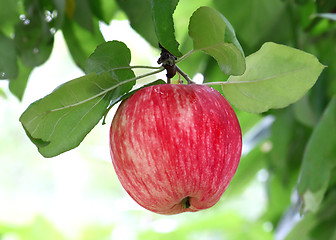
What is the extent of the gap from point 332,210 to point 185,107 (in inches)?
24.6

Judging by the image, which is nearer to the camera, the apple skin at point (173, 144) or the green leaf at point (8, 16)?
the apple skin at point (173, 144)

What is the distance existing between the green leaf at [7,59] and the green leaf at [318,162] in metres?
0.43

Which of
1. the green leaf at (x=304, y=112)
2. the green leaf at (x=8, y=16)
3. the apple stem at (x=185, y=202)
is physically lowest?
the green leaf at (x=304, y=112)

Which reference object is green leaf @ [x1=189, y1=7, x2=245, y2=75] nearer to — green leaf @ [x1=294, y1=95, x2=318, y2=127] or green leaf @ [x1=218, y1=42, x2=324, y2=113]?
green leaf @ [x1=218, y1=42, x2=324, y2=113]

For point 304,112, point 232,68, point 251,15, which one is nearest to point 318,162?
point 304,112

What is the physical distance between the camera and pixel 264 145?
1107 millimetres

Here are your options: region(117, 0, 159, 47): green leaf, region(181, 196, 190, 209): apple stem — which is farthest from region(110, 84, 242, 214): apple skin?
region(117, 0, 159, 47): green leaf

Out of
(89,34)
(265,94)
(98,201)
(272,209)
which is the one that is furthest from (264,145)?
(98,201)

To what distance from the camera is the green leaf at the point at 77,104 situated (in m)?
0.46

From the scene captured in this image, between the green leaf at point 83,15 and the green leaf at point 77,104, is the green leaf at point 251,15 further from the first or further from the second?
the green leaf at point 77,104

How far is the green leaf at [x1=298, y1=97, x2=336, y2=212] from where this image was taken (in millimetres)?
771

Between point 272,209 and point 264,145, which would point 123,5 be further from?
point 272,209

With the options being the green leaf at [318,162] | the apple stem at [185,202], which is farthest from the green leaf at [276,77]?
the green leaf at [318,162]

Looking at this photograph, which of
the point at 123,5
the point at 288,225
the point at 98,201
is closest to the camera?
the point at 123,5
